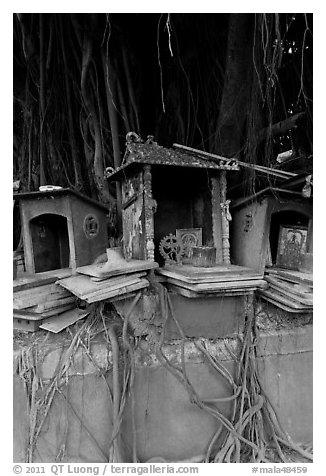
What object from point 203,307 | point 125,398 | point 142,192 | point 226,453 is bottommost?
point 226,453

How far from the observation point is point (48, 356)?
2264 mm

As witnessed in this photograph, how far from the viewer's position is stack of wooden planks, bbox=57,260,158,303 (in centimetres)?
207

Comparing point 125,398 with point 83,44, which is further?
point 83,44

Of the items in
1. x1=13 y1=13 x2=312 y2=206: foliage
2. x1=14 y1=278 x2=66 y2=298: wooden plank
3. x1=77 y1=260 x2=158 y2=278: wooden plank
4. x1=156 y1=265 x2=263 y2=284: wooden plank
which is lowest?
x1=14 y1=278 x2=66 y2=298: wooden plank

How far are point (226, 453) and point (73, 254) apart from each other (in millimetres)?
2084

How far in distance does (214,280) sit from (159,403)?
3.63 feet

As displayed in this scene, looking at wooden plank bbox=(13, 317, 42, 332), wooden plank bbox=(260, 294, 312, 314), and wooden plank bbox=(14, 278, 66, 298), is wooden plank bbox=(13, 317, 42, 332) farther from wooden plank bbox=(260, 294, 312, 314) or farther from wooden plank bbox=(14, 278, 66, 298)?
wooden plank bbox=(260, 294, 312, 314)

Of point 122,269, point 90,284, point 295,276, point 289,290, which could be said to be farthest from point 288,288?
point 90,284

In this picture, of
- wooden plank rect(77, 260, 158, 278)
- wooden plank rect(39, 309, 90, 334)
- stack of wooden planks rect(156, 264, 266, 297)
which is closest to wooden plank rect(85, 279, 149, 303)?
wooden plank rect(77, 260, 158, 278)

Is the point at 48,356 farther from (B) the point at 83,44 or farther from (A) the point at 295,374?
(B) the point at 83,44

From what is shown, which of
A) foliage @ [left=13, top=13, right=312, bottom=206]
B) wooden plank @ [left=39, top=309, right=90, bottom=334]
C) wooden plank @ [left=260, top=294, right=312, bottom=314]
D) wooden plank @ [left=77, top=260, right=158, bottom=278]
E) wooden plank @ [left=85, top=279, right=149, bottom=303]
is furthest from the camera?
foliage @ [left=13, top=13, right=312, bottom=206]

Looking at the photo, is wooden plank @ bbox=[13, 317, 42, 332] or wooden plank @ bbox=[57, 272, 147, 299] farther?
wooden plank @ bbox=[13, 317, 42, 332]

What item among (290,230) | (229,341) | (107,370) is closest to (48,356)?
(107,370)

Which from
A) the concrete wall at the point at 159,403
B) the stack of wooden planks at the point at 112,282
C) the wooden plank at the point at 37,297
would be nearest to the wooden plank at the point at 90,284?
the stack of wooden planks at the point at 112,282
